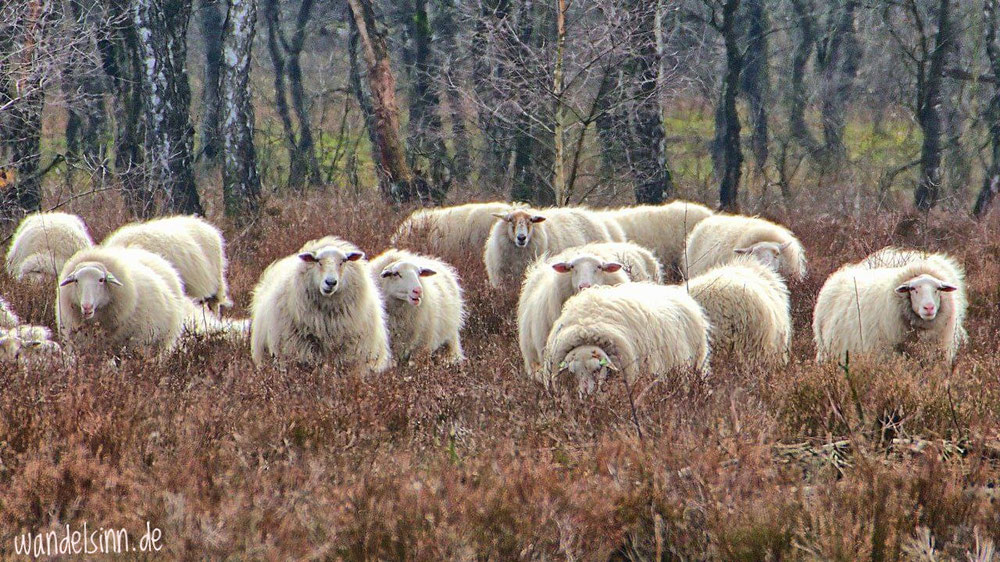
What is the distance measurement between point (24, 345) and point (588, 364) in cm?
343

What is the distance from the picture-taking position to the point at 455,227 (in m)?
13.2

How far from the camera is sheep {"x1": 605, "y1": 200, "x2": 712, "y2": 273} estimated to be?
13266 mm

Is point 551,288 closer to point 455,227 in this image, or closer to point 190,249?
point 190,249

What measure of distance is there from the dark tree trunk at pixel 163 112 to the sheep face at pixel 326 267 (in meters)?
7.92

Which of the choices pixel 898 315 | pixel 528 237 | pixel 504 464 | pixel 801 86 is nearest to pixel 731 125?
pixel 801 86

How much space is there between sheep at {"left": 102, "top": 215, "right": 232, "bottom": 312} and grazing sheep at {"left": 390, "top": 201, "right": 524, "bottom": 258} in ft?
8.38

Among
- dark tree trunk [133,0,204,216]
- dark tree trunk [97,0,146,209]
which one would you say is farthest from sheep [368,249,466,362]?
dark tree trunk [97,0,146,209]

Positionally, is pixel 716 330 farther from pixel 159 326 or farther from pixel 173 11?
pixel 173 11

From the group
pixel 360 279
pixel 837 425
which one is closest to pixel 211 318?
pixel 360 279

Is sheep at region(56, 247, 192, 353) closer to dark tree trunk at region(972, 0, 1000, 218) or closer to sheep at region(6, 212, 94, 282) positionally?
sheep at region(6, 212, 94, 282)

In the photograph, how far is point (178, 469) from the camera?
350cm

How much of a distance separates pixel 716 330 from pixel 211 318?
169 inches

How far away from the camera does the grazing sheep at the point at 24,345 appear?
18.3ft

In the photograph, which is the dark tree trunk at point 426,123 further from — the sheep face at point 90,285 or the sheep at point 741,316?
the sheep at point 741,316
